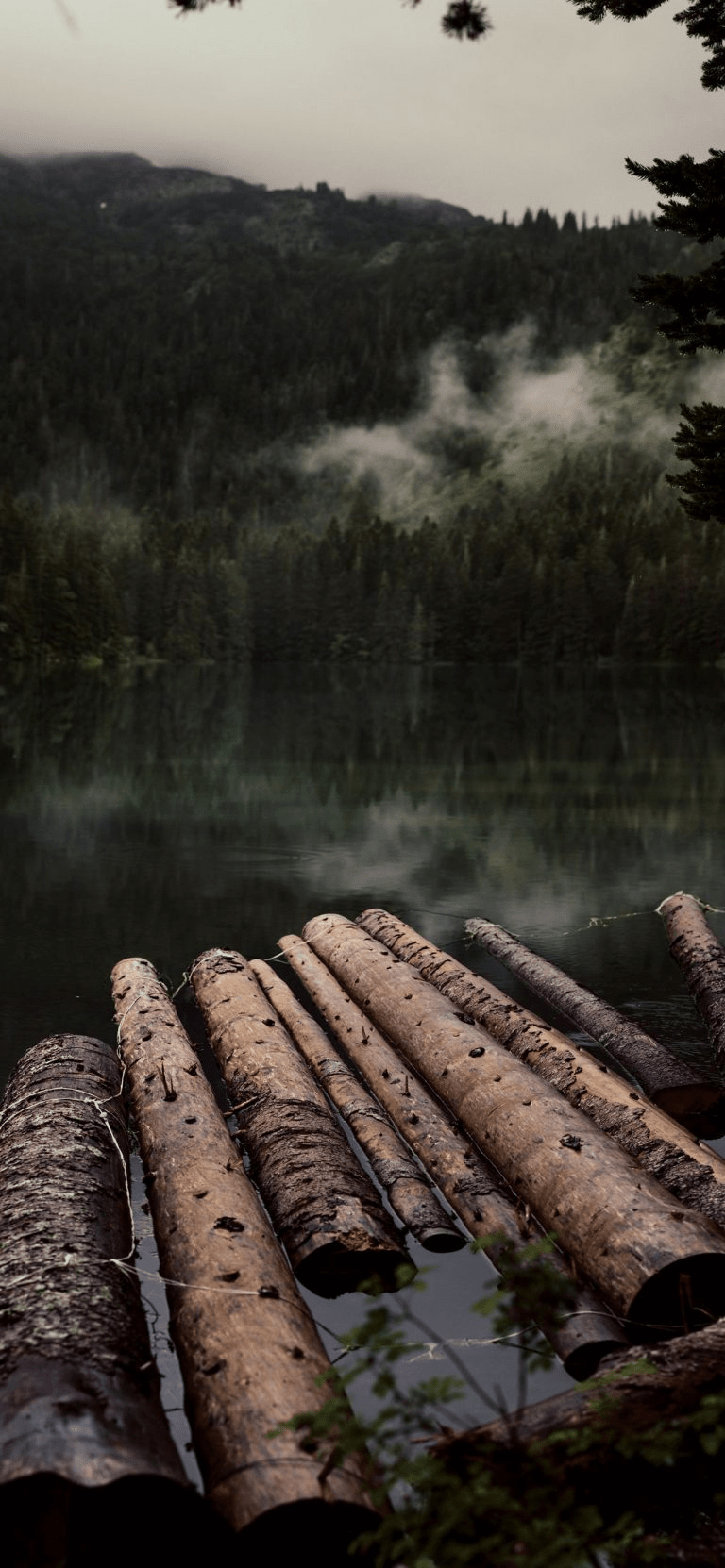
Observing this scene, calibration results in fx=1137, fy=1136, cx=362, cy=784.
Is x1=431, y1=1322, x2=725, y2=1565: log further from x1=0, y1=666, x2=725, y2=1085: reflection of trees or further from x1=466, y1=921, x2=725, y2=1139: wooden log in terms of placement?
x1=0, y1=666, x2=725, y2=1085: reflection of trees

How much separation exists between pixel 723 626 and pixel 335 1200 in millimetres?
159999

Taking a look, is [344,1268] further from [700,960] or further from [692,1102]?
[700,960]

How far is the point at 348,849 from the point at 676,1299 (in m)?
16.4

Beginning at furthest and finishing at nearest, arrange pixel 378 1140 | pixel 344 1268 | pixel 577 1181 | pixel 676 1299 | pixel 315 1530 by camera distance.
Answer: pixel 378 1140 → pixel 577 1181 → pixel 344 1268 → pixel 676 1299 → pixel 315 1530

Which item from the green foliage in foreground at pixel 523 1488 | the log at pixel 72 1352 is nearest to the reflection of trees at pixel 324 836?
the log at pixel 72 1352

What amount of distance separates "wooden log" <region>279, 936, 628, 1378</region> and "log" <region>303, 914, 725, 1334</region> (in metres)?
0.14

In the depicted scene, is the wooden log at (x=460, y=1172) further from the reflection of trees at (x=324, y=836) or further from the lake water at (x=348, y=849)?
the reflection of trees at (x=324, y=836)

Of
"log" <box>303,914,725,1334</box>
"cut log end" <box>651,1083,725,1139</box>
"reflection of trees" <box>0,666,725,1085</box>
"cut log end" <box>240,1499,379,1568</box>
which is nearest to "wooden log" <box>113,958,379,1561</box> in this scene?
"cut log end" <box>240,1499,379,1568</box>

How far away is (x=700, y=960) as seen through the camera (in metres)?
14.0

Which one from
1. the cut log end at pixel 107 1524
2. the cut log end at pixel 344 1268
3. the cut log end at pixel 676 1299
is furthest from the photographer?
the cut log end at pixel 344 1268

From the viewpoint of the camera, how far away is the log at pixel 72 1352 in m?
4.80

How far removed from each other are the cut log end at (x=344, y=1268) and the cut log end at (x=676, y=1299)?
152 cm

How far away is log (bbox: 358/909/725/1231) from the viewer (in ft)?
26.2

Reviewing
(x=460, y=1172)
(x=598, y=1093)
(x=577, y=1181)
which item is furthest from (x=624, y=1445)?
(x=598, y=1093)
